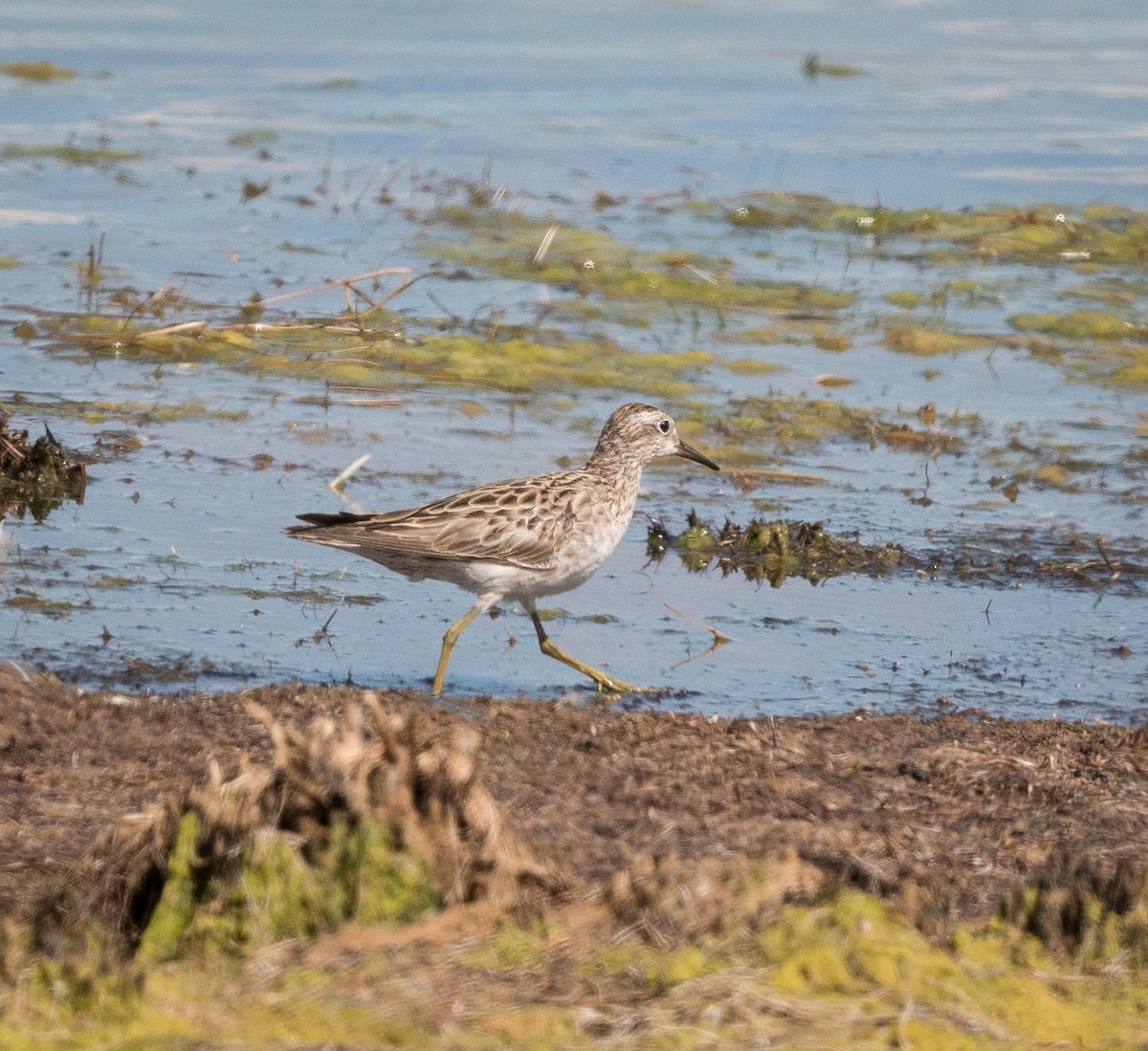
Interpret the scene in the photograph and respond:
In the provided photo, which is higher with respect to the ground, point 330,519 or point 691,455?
point 691,455

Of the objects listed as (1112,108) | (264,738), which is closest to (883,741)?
(264,738)

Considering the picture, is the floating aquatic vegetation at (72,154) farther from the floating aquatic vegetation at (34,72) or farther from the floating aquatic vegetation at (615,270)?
the floating aquatic vegetation at (615,270)

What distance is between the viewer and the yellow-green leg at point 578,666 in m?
7.93

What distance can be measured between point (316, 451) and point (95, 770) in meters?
5.22

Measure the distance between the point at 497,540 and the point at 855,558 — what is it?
246 cm

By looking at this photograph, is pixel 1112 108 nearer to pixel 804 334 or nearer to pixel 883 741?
pixel 804 334

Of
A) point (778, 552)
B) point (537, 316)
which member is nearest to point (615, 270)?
point (537, 316)

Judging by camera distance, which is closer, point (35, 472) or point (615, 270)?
point (35, 472)

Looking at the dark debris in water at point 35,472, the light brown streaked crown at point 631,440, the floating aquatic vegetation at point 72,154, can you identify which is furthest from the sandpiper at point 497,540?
the floating aquatic vegetation at point 72,154

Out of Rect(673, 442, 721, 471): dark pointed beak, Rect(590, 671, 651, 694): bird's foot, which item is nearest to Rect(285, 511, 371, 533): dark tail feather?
Rect(590, 671, 651, 694): bird's foot

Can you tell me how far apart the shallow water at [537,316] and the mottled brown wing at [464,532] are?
508 mm

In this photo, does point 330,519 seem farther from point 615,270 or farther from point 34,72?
point 34,72

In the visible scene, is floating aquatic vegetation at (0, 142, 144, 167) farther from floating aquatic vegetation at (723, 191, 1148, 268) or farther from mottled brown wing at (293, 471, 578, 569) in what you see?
mottled brown wing at (293, 471, 578, 569)

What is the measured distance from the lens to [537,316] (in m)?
14.1
